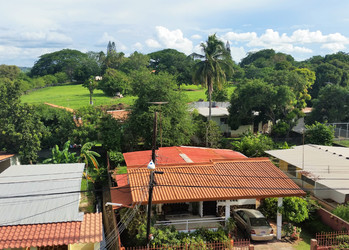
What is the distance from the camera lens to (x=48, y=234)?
1327cm

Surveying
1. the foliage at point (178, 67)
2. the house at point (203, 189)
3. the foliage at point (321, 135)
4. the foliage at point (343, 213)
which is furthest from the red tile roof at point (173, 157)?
the foliage at point (178, 67)

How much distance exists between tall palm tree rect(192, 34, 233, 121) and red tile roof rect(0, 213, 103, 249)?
2697 cm

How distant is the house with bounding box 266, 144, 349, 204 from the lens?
19.8 meters

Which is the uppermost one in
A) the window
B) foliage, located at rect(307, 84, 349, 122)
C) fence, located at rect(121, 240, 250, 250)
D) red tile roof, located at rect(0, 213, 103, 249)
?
foliage, located at rect(307, 84, 349, 122)

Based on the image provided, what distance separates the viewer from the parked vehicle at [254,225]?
635 inches

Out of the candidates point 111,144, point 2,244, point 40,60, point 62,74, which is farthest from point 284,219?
point 40,60

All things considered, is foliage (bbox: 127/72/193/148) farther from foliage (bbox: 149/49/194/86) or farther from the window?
foliage (bbox: 149/49/194/86)

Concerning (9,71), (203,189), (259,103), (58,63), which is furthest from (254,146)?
(58,63)

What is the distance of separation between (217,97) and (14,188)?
155 feet

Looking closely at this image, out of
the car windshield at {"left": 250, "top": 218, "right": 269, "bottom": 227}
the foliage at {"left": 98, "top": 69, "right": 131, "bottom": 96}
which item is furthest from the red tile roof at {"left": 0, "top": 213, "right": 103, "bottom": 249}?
the foliage at {"left": 98, "top": 69, "right": 131, "bottom": 96}

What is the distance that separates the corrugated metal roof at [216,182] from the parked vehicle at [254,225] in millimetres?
1507

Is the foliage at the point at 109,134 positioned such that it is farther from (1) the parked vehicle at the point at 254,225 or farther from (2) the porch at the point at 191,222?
(1) the parked vehicle at the point at 254,225

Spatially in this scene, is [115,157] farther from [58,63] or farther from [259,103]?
[58,63]

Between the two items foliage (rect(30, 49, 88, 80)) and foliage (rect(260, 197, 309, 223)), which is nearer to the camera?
foliage (rect(260, 197, 309, 223))
